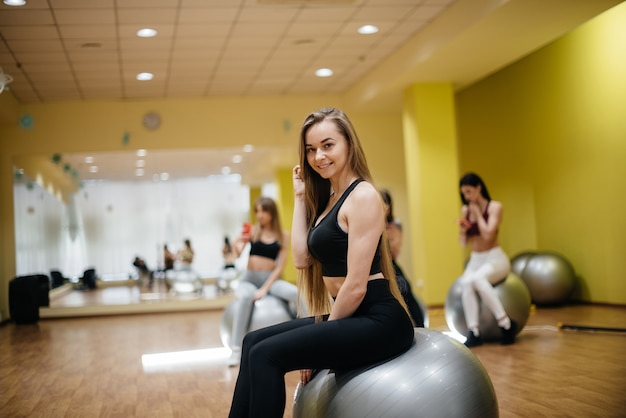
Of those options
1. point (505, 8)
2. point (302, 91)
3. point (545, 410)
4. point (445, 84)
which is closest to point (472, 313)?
point (545, 410)

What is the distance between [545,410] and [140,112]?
315 inches

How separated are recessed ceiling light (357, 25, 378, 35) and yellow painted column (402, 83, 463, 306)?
150cm

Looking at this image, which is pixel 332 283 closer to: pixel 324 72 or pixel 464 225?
pixel 464 225

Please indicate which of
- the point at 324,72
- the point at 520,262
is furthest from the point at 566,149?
the point at 324,72

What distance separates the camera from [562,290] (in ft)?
26.4

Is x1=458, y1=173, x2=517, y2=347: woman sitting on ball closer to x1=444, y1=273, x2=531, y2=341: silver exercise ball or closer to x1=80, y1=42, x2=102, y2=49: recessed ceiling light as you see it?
x1=444, y1=273, x2=531, y2=341: silver exercise ball

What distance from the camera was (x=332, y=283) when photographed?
8.03ft

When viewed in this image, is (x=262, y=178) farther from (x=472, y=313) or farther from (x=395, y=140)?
(x=472, y=313)

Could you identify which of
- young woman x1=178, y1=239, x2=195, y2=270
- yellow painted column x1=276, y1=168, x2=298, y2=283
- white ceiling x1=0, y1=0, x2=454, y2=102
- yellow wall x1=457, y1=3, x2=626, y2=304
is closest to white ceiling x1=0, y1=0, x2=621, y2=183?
white ceiling x1=0, y1=0, x2=454, y2=102

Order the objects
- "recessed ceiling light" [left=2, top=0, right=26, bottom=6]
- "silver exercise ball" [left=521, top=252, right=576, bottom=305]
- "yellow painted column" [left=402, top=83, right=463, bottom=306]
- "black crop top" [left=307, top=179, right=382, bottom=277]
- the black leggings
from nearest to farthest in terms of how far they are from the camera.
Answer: the black leggings, "black crop top" [left=307, top=179, right=382, bottom=277], "recessed ceiling light" [left=2, top=0, right=26, bottom=6], "silver exercise ball" [left=521, top=252, right=576, bottom=305], "yellow painted column" [left=402, top=83, right=463, bottom=306]

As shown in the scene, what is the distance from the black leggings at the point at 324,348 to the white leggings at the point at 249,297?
287 cm

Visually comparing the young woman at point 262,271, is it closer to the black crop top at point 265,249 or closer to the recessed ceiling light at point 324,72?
the black crop top at point 265,249

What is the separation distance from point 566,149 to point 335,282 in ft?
22.5

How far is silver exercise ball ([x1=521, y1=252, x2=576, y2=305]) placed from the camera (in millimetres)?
8047
